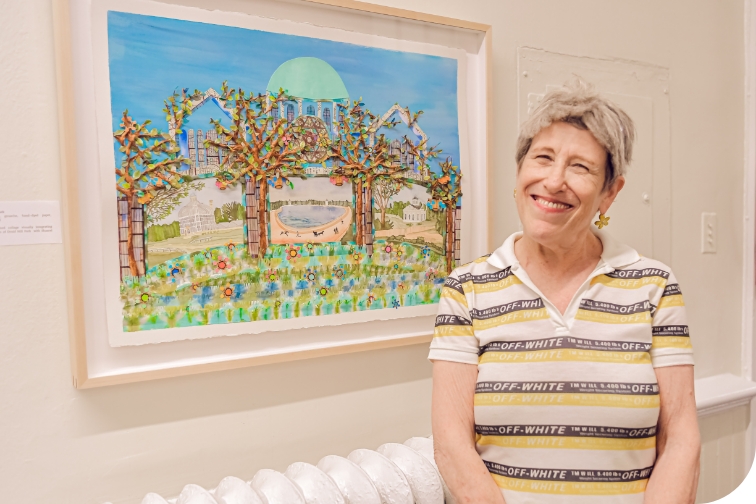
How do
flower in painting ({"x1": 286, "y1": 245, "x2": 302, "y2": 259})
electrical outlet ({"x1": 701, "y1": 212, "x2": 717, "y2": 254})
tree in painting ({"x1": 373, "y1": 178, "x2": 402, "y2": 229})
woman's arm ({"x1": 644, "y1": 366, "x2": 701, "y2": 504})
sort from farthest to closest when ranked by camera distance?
1. electrical outlet ({"x1": 701, "y1": 212, "x2": 717, "y2": 254})
2. tree in painting ({"x1": 373, "y1": 178, "x2": 402, "y2": 229})
3. flower in painting ({"x1": 286, "y1": 245, "x2": 302, "y2": 259})
4. woman's arm ({"x1": 644, "y1": 366, "x2": 701, "y2": 504})

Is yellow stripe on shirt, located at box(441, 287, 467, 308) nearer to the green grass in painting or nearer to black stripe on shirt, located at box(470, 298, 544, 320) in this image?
black stripe on shirt, located at box(470, 298, 544, 320)

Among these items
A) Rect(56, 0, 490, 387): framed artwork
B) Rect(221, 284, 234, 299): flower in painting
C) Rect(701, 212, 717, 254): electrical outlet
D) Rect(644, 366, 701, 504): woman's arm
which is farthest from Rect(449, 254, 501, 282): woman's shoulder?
Rect(701, 212, 717, 254): electrical outlet

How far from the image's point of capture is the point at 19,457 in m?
0.96

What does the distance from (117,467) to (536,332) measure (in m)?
0.85

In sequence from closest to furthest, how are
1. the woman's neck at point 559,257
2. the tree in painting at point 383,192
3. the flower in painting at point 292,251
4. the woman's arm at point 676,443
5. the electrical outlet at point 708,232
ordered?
the woman's arm at point 676,443 → the woman's neck at point 559,257 → the flower in painting at point 292,251 → the tree in painting at point 383,192 → the electrical outlet at point 708,232

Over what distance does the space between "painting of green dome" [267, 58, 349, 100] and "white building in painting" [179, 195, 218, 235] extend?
11.2 inches

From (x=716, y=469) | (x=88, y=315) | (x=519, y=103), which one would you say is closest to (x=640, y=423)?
(x=519, y=103)

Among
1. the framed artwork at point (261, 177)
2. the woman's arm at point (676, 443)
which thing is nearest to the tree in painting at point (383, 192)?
the framed artwork at point (261, 177)

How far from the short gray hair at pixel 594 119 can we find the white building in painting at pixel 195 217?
65cm

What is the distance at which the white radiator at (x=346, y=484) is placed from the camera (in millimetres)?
978

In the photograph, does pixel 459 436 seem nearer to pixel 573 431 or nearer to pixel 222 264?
pixel 573 431

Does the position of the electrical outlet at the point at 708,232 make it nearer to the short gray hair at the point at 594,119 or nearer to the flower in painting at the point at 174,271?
the short gray hair at the point at 594,119

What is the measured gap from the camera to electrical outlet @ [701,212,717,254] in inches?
72.1

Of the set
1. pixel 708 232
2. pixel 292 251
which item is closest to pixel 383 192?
pixel 292 251
